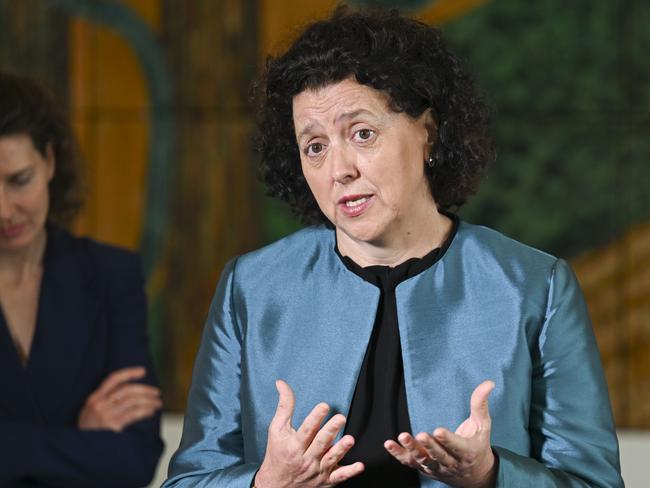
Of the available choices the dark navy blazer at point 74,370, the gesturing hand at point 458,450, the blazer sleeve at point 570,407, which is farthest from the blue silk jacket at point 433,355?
the dark navy blazer at point 74,370

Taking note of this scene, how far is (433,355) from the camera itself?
85.8 inches

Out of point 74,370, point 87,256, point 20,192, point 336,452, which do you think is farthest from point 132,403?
Result: point 336,452

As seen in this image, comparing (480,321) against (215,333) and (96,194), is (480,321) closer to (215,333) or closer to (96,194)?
(215,333)

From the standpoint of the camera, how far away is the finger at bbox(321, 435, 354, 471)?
189 centimetres

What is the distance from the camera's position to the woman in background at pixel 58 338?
9.63ft

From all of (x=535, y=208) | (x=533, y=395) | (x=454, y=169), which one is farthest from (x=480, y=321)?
(x=535, y=208)

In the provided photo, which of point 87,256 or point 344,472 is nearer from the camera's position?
point 344,472

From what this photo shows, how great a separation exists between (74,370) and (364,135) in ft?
4.26

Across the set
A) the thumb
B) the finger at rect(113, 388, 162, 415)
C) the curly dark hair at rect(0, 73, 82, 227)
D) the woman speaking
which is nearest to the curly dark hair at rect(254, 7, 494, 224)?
the woman speaking

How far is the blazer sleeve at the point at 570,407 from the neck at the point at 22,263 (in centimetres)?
157

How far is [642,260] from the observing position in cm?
541

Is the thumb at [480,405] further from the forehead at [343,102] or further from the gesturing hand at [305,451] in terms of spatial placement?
the forehead at [343,102]

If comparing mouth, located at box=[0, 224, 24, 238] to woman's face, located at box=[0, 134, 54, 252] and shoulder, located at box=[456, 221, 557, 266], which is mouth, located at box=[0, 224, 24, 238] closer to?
woman's face, located at box=[0, 134, 54, 252]

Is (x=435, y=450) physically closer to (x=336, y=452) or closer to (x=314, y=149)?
(x=336, y=452)
